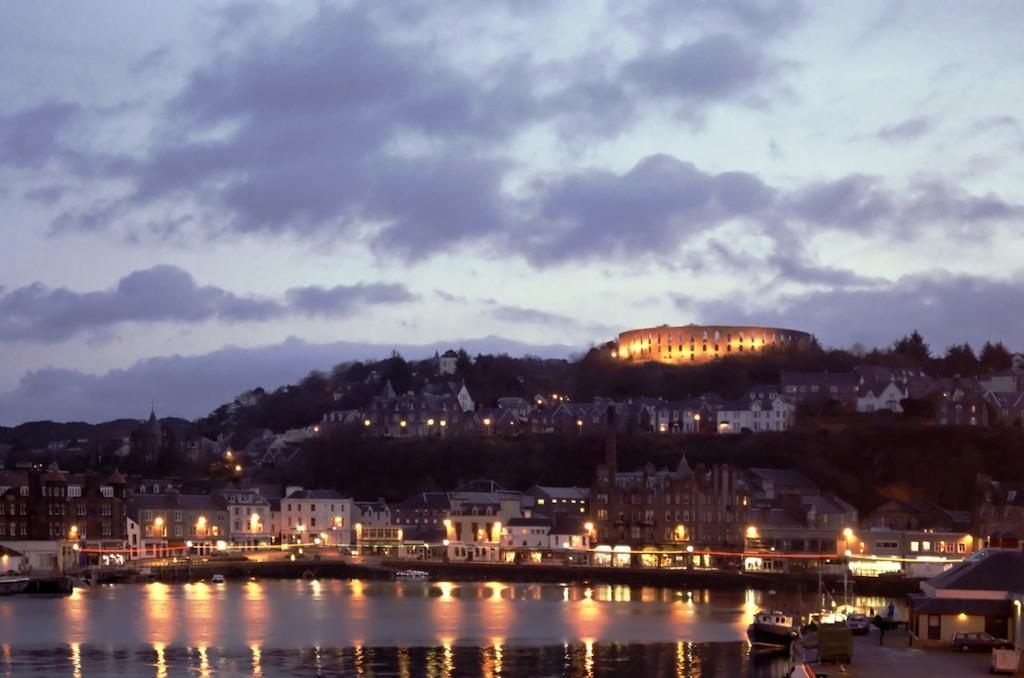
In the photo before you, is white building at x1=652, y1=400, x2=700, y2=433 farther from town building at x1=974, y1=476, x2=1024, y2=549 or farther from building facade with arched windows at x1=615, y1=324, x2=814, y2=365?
town building at x1=974, y1=476, x2=1024, y2=549

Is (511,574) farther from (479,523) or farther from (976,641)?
(976,641)

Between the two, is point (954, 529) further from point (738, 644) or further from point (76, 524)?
point (76, 524)

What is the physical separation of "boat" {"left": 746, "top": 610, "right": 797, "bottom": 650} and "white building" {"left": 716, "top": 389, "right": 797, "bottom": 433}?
68.9 metres

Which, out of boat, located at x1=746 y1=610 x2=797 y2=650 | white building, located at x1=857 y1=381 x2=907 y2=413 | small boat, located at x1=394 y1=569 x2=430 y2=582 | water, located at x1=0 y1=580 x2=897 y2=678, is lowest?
small boat, located at x1=394 y1=569 x2=430 y2=582

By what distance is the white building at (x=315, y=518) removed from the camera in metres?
102

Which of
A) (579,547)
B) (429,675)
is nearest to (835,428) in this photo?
(579,547)

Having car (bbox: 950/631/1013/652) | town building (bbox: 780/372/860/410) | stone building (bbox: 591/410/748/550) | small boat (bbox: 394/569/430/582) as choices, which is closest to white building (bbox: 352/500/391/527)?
stone building (bbox: 591/410/748/550)

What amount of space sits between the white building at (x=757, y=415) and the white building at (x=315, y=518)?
30.3m

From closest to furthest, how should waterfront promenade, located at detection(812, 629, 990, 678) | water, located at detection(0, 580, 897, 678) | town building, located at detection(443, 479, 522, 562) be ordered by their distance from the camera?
waterfront promenade, located at detection(812, 629, 990, 678), water, located at detection(0, 580, 897, 678), town building, located at detection(443, 479, 522, 562)

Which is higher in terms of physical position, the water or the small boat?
the water

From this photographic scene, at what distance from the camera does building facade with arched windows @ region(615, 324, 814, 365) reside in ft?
467

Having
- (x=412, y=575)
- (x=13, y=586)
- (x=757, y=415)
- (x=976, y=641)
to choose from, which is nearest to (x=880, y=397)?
(x=757, y=415)

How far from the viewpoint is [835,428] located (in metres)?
110

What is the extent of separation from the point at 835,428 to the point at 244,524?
4100 centimetres
